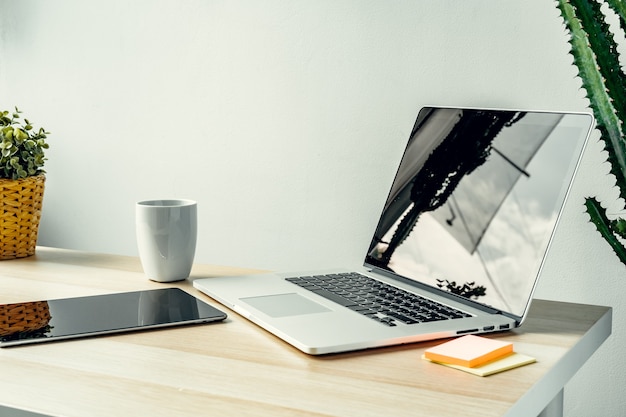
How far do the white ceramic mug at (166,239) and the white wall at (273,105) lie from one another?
16.6 inches

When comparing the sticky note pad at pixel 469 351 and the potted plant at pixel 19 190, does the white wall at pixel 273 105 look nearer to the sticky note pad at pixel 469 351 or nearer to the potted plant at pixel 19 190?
the potted plant at pixel 19 190

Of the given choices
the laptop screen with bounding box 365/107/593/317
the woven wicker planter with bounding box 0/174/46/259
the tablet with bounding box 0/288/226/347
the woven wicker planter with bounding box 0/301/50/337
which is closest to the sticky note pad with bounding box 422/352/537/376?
the laptop screen with bounding box 365/107/593/317

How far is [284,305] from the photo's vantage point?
920mm

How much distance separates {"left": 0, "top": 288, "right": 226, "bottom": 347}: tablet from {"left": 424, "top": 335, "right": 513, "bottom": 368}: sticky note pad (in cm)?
26

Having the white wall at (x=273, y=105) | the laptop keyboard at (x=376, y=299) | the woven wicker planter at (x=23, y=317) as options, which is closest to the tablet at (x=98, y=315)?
the woven wicker planter at (x=23, y=317)

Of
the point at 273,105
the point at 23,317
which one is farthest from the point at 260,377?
the point at 273,105

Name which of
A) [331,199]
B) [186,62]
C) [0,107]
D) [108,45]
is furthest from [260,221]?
[0,107]

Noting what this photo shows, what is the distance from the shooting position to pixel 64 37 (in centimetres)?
172

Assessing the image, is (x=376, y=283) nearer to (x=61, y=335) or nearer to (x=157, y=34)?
(x=61, y=335)

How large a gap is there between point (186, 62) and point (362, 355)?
965 mm

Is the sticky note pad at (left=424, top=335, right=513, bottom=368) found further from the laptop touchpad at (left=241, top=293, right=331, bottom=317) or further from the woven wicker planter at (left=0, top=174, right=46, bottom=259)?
the woven wicker planter at (left=0, top=174, right=46, bottom=259)

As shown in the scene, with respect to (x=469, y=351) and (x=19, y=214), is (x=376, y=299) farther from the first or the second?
(x=19, y=214)

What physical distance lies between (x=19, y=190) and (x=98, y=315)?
1.37 ft

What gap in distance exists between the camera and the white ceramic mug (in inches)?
41.9
